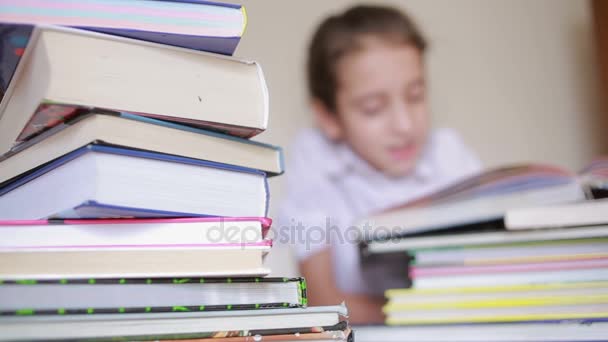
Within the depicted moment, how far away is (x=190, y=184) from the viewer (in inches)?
21.0

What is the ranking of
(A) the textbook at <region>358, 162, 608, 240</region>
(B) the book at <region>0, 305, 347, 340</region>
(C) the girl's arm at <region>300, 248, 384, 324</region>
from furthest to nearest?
(C) the girl's arm at <region>300, 248, 384, 324</region> → (A) the textbook at <region>358, 162, 608, 240</region> → (B) the book at <region>0, 305, 347, 340</region>

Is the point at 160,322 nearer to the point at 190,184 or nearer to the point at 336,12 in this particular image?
the point at 190,184

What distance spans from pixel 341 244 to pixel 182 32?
0.74m

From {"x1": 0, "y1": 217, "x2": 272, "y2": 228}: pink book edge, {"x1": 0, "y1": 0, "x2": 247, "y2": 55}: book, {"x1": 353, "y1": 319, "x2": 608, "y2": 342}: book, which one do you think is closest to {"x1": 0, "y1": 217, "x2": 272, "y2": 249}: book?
{"x1": 0, "y1": 217, "x2": 272, "y2": 228}: pink book edge

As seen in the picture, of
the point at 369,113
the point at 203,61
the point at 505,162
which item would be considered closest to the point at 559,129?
the point at 505,162

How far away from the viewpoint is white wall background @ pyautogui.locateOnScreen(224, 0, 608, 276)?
123 cm

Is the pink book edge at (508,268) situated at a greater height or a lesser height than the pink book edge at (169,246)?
lesser

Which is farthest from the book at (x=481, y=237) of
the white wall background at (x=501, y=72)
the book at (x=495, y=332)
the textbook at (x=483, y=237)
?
the white wall background at (x=501, y=72)

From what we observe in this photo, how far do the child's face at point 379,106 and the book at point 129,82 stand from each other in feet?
2.20

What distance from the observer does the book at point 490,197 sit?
2.71ft

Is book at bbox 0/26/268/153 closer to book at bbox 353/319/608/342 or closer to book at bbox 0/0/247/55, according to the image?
book at bbox 0/0/247/55

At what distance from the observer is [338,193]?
123cm

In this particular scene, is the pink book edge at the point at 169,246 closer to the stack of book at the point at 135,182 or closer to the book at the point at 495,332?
the stack of book at the point at 135,182

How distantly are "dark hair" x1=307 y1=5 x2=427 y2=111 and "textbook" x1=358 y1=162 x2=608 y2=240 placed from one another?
0.40 metres
